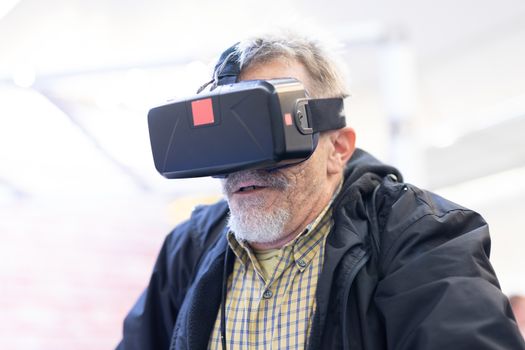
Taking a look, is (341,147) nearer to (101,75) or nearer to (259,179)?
(259,179)

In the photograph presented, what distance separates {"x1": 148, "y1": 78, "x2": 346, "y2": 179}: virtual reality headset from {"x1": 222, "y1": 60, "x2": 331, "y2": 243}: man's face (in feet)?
→ 0.24

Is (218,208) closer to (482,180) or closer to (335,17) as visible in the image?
(335,17)

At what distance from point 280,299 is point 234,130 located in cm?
31

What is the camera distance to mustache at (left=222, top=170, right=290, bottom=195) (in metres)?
1.11

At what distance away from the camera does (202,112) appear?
1.02 meters

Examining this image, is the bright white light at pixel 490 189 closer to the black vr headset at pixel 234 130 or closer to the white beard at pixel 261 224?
the white beard at pixel 261 224

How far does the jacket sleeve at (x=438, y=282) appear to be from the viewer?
2.84ft

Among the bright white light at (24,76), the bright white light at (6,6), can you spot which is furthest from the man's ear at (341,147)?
the bright white light at (6,6)

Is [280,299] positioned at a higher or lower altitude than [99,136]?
lower

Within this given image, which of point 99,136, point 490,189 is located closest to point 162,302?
point 99,136

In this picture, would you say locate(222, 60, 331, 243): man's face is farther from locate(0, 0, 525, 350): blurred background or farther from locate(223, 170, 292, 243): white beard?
locate(0, 0, 525, 350): blurred background

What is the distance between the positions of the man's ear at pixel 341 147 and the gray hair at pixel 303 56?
0.07 meters

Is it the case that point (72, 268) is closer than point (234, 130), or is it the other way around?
point (234, 130)

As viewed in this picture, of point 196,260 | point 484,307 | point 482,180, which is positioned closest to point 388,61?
point 196,260
